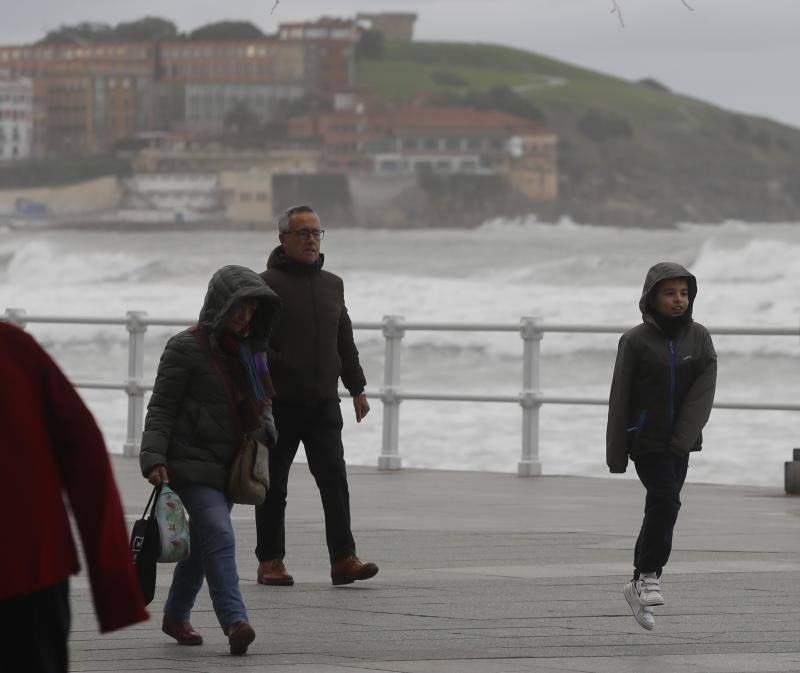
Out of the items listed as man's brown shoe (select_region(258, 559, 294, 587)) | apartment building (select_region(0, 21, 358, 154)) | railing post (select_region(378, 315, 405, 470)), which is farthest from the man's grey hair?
apartment building (select_region(0, 21, 358, 154))

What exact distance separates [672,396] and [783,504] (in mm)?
5021

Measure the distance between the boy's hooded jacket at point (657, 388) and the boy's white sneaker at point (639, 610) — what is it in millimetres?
409

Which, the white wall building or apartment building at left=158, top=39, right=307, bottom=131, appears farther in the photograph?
apartment building at left=158, top=39, right=307, bottom=131

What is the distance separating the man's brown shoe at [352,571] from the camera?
779 centimetres

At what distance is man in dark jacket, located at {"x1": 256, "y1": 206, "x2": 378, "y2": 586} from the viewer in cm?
804

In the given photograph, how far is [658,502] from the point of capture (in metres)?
6.82

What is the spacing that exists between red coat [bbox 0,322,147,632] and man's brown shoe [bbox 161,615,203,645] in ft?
8.94

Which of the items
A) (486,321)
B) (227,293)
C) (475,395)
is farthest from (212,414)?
(486,321)

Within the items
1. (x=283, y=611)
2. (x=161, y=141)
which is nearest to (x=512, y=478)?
(x=283, y=611)

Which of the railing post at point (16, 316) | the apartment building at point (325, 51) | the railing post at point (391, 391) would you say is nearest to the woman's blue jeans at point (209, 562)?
the railing post at point (391, 391)

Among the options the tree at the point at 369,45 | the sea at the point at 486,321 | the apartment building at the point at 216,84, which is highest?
the tree at the point at 369,45

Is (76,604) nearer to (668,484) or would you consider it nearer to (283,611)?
(283,611)

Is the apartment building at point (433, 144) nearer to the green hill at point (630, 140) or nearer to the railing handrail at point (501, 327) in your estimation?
A: the green hill at point (630, 140)

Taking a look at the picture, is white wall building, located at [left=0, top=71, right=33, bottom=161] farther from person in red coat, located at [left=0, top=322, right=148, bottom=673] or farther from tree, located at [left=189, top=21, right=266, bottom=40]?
person in red coat, located at [left=0, top=322, right=148, bottom=673]
